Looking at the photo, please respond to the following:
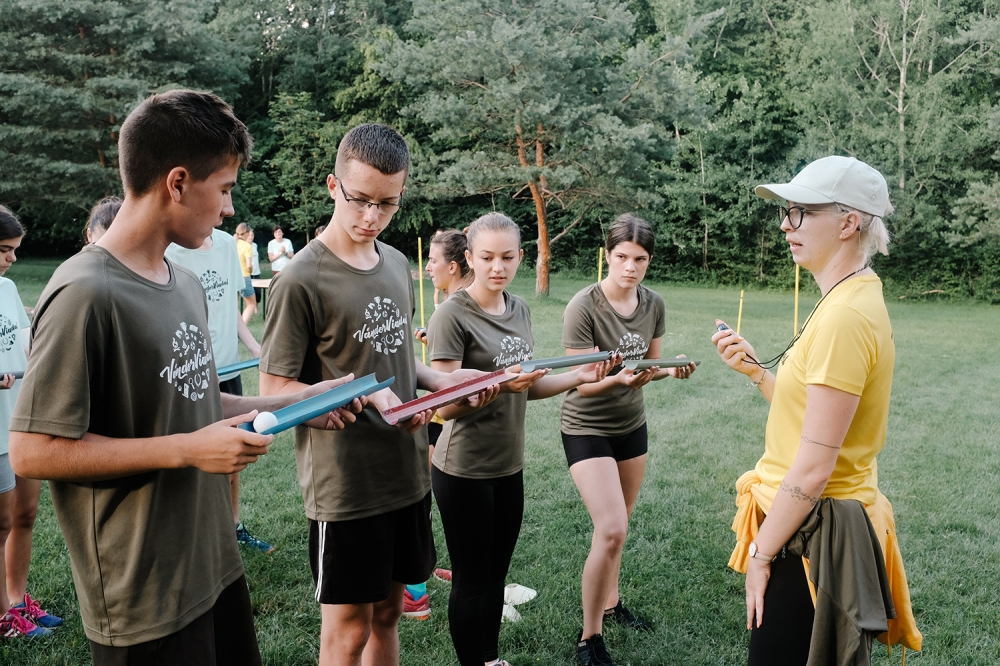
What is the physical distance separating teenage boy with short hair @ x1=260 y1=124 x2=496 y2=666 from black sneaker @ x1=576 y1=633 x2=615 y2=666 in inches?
55.3

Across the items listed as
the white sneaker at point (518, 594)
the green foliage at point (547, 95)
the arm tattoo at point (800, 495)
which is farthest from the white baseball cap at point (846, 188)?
Result: the green foliage at point (547, 95)

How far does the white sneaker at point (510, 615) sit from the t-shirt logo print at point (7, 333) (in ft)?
9.88

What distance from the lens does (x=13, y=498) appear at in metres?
3.84

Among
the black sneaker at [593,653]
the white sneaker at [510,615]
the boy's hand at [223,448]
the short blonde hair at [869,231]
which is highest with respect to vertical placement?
the short blonde hair at [869,231]

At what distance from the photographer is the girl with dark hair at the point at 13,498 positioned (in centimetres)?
376

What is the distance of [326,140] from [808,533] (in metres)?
34.0

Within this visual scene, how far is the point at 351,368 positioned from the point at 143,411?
0.93 metres

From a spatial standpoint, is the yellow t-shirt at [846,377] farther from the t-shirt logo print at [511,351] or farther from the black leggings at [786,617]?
the t-shirt logo print at [511,351]

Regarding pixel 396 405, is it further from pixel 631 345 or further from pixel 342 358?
pixel 631 345

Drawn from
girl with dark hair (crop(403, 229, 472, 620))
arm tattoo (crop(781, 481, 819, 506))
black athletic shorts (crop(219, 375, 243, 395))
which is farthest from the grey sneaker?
arm tattoo (crop(781, 481, 819, 506))

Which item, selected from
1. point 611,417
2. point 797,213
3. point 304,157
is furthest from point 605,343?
point 304,157

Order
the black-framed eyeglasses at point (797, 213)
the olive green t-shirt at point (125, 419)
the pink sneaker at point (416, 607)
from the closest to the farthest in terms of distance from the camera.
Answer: the olive green t-shirt at point (125, 419)
the black-framed eyeglasses at point (797, 213)
the pink sneaker at point (416, 607)

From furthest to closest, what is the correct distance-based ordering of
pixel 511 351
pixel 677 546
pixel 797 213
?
pixel 677 546 < pixel 511 351 < pixel 797 213

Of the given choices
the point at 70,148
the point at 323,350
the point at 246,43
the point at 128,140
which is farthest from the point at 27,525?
the point at 246,43
